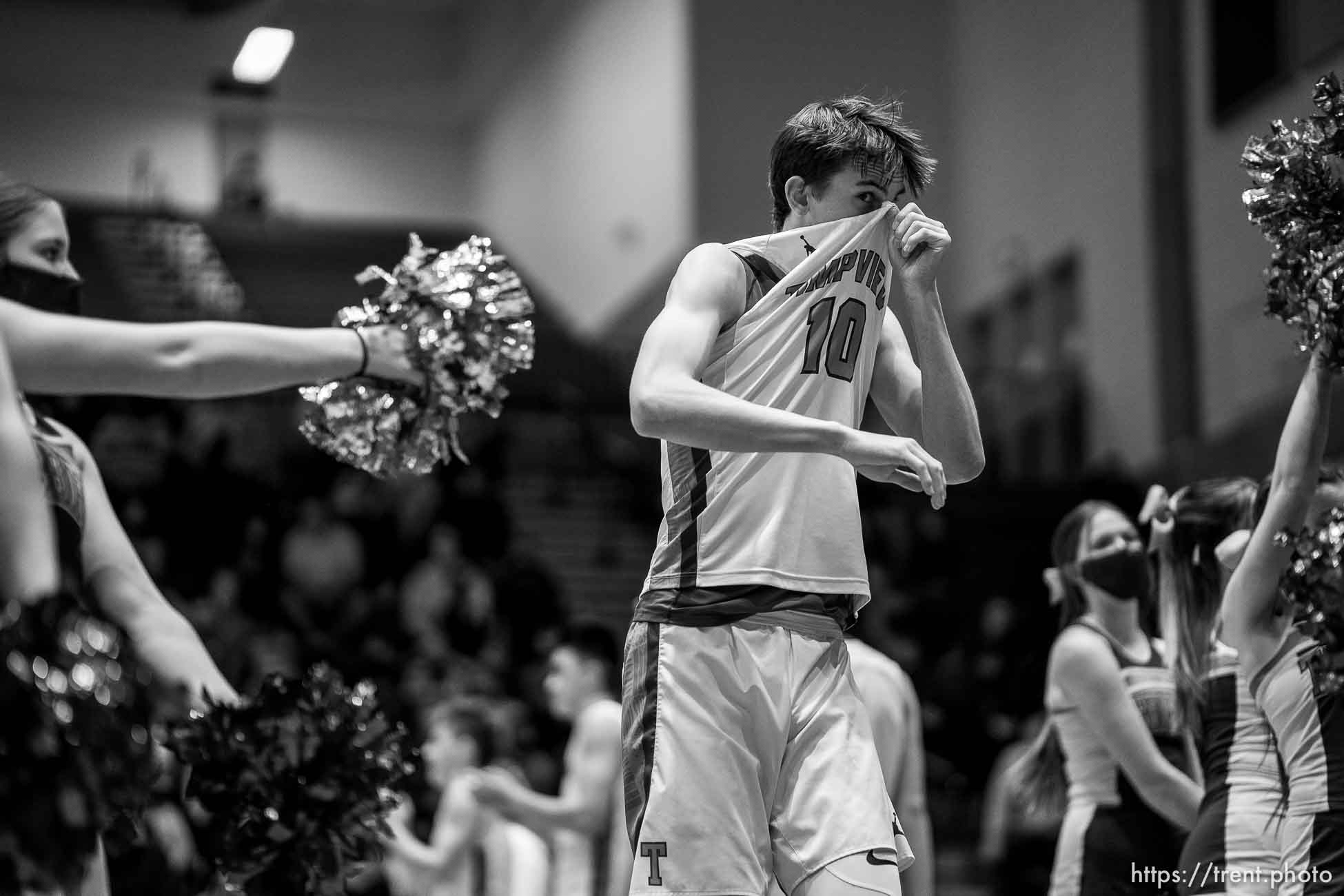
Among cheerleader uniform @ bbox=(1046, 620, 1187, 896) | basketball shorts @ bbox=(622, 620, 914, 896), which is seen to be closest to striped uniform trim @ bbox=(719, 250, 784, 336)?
basketball shorts @ bbox=(622, 620, 914, 896)

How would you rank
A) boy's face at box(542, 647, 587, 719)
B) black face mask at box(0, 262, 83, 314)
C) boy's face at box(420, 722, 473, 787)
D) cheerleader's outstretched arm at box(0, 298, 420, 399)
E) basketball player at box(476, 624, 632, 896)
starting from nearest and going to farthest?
cheerleader's outstretched arm at box(0, 298, 420, 399) < black face mask at box(0, 262, 83, 314) < basketball player at box(476, 624, 632, 896) < boy's face at box(542, 647, 587, 719) < boy's face at box(420, 722, 473, 787)

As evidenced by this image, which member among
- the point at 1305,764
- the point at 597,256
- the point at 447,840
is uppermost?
the point at 597,256

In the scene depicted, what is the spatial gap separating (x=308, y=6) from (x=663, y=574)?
78.8ft

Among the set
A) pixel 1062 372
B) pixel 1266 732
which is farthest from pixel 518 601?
pixel 1266 732

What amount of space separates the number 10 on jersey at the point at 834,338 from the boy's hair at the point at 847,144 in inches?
10.8

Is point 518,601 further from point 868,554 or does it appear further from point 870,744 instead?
point 870,744

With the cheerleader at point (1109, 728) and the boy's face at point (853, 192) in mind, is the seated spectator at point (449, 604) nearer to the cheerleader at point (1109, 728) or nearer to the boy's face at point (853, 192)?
the cheerleader at point (1109, 728)

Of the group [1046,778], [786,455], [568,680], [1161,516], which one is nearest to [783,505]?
[786,455]

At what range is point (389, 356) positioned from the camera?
11.6 feet

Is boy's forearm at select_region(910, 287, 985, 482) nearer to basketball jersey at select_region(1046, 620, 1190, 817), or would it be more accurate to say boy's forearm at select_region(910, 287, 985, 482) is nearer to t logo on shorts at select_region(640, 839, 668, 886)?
t logo on shorts at select_region(640, 839, 668, 886)

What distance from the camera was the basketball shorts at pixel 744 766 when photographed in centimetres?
338

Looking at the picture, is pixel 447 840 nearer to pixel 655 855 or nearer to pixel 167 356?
pixel 655 855

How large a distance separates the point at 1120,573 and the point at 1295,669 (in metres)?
1.15

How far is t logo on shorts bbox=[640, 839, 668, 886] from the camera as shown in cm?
339
